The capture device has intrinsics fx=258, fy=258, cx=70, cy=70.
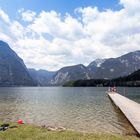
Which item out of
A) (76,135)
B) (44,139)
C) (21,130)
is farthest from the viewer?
(21,130)

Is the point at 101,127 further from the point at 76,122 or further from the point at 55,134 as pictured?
the point at 55,134

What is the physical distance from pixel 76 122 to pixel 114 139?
14161mm

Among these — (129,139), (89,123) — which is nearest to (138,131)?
(129,139)

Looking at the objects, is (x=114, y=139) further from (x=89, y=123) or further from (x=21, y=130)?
(x=89, y=123)

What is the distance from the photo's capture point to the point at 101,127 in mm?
25375

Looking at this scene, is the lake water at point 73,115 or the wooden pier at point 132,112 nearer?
the wooden pier at point 132,112

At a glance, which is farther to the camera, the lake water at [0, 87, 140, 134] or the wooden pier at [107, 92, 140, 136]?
the lake water at [0, 87, 140, 134]

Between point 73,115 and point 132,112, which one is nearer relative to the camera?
point 132,112

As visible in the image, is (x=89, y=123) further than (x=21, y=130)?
Yes

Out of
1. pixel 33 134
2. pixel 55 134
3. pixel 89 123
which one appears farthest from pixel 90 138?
pixel 89 123

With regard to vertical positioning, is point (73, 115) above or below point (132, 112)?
below

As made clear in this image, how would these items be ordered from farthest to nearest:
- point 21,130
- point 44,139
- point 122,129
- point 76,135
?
point 122,129 → point 21,130 → point 76,135 → point 44,139

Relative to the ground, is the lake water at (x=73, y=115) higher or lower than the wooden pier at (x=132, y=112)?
lower

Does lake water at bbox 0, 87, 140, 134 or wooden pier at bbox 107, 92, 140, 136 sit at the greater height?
wooden pier at bbox 107, 92, 140, 136
